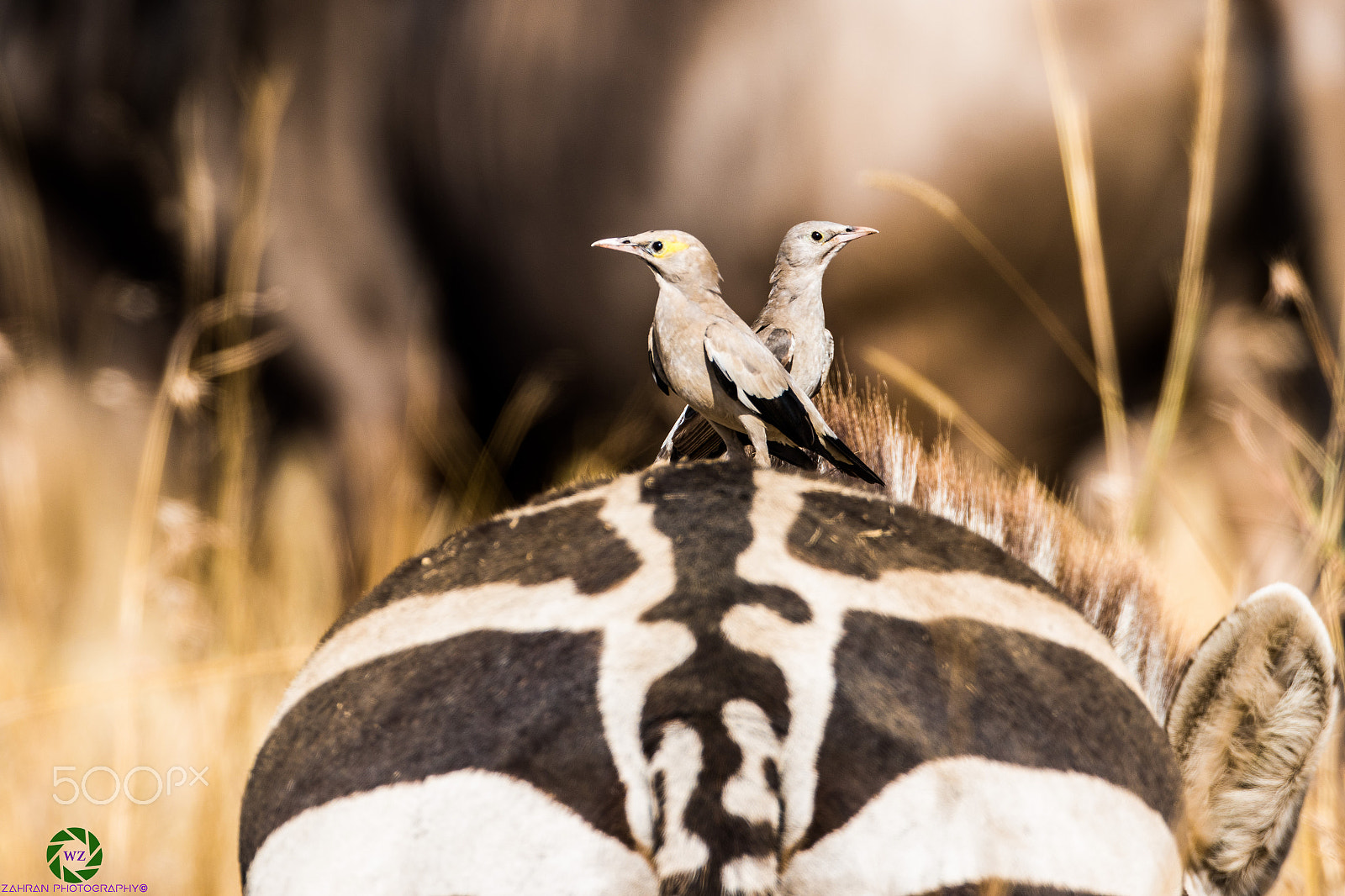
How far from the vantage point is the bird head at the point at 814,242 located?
3.01 ft

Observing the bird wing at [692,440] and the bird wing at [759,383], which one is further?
the bird wing at [692,440]

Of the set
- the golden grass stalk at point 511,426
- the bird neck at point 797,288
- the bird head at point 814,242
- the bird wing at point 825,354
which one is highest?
the bird head at point 814,242

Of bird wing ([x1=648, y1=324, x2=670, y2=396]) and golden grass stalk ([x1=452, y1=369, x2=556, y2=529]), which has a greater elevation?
bird wing ([x1=648, y1=324, x2=670, y2=396])

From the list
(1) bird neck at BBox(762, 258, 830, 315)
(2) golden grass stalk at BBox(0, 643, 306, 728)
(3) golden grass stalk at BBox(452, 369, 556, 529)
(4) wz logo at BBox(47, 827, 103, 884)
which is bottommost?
(3) golden grass stalk at BBox(452, 369, 556, 529)

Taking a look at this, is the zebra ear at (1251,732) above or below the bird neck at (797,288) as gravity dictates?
below

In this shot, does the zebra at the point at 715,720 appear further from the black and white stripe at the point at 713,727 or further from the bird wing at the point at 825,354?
the bird wing at the point at 825,354

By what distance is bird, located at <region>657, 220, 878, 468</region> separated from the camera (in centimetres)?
91

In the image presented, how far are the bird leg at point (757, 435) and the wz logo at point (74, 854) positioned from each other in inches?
28.5

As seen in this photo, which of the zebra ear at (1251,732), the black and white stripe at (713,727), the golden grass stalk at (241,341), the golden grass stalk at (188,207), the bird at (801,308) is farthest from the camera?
the golden grass stalk at (188,207)

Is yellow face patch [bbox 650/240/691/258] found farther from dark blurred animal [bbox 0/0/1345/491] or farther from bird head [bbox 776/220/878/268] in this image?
dark blurred animal [bbox 0/0/1345/491]

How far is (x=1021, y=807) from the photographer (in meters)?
0.60

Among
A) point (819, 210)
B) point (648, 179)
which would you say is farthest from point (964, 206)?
point (648, 179)

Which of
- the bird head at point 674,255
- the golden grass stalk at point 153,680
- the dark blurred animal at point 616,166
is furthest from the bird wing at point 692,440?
the dark blurred animal at point 616,166

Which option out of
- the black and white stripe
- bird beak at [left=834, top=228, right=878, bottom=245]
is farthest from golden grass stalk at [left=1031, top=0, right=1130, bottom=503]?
the black and white stripe
